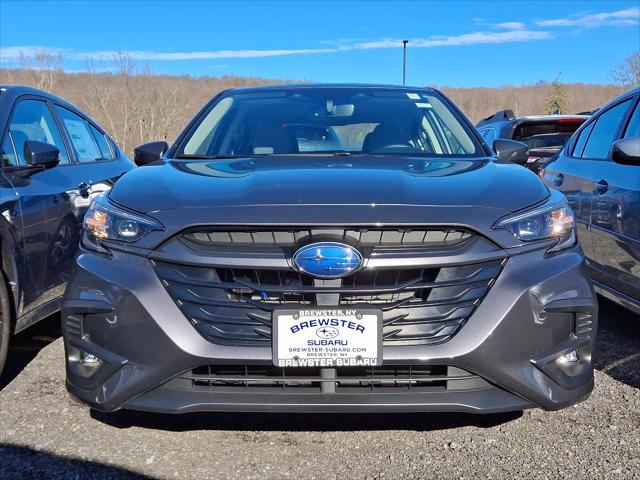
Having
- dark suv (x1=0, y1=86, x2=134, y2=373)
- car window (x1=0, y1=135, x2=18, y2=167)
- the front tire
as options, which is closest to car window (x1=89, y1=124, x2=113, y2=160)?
dark suv (x1=0, y1=86, x2=134, y2=373)

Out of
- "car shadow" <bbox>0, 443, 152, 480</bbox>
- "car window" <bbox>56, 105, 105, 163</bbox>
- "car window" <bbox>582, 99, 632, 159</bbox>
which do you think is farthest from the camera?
"car window" <bbox>56, 105, 105, 163</bbox>

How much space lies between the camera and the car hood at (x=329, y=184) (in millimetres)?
2482

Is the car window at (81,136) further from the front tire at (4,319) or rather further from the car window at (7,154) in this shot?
the front tire at (4,319)

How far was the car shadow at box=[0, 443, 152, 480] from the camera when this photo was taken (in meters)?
2.57

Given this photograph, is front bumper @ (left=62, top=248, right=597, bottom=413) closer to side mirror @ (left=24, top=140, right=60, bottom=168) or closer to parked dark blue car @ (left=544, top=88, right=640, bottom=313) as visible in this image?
parked dark blue car @ (left=544, top=88, right=640, bottom=313)

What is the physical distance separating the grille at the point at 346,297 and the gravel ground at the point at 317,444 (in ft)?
2.05

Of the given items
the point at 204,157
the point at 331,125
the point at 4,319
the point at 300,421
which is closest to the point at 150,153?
the point at 204,157

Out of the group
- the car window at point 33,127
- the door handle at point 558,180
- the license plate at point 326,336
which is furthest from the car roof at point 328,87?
the license plate at point 326,336

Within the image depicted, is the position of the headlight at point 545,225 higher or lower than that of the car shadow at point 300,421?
higher

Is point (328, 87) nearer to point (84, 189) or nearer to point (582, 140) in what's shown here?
point (84, 189)

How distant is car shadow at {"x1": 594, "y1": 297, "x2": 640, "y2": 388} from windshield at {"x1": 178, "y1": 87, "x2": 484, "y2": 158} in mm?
1473

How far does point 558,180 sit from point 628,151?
1464mm

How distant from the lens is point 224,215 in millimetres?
2389

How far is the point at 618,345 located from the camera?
4.18 metres
